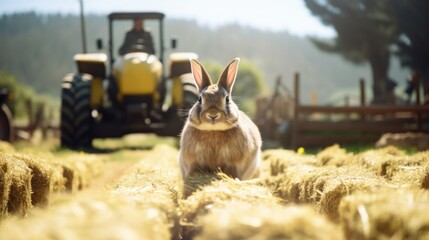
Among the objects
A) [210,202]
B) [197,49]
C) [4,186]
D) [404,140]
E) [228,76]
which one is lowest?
[197,49]

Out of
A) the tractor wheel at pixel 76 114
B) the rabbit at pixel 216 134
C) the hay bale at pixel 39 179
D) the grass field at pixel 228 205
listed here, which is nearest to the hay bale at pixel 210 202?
the grass field at pixel 228 205

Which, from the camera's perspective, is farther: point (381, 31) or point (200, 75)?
point (381, 31)

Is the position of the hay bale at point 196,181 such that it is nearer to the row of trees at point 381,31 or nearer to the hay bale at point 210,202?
the hay bale at point 210,202

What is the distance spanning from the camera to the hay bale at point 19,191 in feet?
15.8

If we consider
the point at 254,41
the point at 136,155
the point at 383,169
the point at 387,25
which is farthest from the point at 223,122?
the point at 254,41

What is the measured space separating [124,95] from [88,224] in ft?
34.0

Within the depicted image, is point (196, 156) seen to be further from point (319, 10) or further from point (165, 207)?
point (319, 10)

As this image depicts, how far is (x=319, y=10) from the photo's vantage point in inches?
1046

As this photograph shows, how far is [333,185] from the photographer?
388 cm

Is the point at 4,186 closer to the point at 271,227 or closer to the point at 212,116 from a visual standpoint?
the point at 212,116

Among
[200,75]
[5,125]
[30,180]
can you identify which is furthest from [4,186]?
[5,125]

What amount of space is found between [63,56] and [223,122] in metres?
126

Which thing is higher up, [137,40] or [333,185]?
[137,40]

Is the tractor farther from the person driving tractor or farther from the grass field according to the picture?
the grass field
